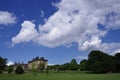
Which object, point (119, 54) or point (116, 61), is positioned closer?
point (116, 61)

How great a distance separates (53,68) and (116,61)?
62.1 metres

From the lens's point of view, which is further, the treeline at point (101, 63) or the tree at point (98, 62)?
the treeline at point (101, 63)

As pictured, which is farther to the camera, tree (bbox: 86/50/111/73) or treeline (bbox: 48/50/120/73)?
treeline (bbox: 48/50/120/73)

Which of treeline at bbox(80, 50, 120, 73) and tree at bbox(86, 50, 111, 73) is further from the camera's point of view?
treeline at bbox(80, 50, 120, 73)

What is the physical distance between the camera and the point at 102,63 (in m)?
140

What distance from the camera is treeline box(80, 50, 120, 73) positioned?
139750 millimetres

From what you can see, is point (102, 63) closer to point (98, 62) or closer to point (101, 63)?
point (101, 63)

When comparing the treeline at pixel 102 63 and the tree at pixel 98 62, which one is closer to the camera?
the tree at pixel 98 62

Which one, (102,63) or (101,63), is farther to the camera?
(102,63)

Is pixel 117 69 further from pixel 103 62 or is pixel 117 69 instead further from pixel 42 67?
pixel 42 67

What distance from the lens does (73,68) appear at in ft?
608

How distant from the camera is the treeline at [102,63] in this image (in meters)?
140

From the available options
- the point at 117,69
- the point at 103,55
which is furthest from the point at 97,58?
the point at 117,69

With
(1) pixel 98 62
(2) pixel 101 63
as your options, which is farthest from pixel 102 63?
(1) pixel 98 62
